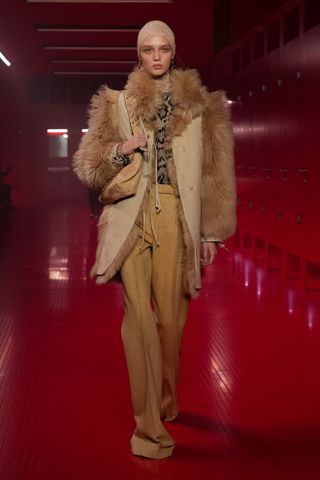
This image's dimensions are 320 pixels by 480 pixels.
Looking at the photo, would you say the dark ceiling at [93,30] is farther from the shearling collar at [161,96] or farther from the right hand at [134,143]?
the right hand at [134,143]

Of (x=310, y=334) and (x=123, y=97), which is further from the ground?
(x=123, y=97)

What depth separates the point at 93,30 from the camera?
37.4 ft

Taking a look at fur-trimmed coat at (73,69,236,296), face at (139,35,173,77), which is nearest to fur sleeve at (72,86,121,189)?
fur-trimmed coat at (73,69,236,296)

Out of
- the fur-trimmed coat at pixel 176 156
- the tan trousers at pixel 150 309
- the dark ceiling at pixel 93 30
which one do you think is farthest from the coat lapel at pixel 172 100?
the dark ceiling at pixel 93 30

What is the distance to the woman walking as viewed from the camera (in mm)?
2875

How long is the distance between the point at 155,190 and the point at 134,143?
190 millimetres

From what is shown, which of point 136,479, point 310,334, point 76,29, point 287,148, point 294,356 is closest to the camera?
point 136,479

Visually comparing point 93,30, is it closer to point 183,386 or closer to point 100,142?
point 183,386

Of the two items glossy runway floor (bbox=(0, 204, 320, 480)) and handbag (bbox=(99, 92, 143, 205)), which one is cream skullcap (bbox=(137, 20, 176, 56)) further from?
glossy runway floor (bbox=(0, 204, 320, 480))

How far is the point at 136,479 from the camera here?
2.66 meters

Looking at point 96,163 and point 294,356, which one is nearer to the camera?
point 96,163

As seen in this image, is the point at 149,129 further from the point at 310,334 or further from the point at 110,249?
the point at 310,334

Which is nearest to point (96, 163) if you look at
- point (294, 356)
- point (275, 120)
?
point (294, 356)

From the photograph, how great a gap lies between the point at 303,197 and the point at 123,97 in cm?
372
